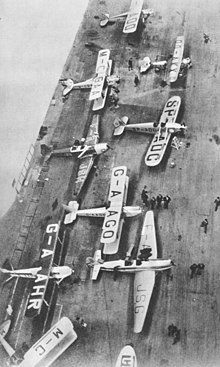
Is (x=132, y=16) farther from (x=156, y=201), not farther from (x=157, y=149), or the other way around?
(x=156, y=201)

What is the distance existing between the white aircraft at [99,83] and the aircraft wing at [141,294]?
18475 mm

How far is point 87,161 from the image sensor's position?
40906mm

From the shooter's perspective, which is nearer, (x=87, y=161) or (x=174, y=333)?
(x=174, y=333)

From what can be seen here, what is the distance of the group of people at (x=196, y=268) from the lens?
3347 centimetres

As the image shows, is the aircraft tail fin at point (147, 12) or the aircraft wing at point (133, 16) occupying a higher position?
the aircraft tail fin at point (147, 12)

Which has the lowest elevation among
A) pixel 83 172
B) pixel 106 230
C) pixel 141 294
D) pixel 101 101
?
pixel 141 294

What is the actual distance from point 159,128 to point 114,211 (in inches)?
370

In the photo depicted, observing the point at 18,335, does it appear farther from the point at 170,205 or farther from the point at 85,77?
the point at 85,77

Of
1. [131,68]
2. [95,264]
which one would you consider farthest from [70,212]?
[131,68]

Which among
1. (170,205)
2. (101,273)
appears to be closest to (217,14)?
(170,205)

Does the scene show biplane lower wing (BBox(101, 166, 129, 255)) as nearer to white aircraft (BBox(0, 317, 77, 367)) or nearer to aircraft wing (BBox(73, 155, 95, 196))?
aircraft wing (BBox(73, 155, 95, 196))

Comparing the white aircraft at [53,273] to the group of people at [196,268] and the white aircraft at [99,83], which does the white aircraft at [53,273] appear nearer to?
the group of people at [196,268]

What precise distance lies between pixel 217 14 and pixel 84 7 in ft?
51.4

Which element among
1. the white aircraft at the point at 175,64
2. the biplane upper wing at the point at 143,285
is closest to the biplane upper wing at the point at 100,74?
the white aircraft at the point at 175,64
